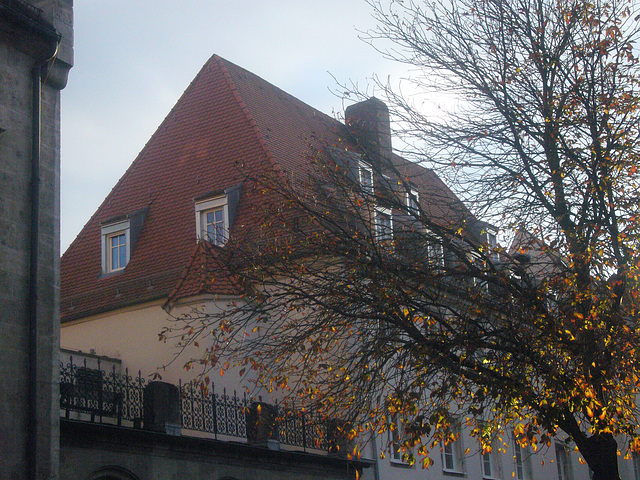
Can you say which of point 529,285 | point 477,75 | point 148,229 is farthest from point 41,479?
point 148,229

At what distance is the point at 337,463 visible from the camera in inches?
822

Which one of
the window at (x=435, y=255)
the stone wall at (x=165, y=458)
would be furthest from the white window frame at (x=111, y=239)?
the window at (x=435, y=255)

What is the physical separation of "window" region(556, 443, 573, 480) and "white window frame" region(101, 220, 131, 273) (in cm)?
1699

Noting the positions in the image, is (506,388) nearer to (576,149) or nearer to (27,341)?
(576,149)

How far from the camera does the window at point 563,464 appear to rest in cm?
3306

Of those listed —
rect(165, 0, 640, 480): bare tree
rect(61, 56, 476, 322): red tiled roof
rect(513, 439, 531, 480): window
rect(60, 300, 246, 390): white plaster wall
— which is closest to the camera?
rect(165, 0, 640, 480): bare tree

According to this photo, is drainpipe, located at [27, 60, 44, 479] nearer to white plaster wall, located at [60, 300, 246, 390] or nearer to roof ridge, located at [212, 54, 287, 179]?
white plaster wall, located at [60, 300, 246, 390]

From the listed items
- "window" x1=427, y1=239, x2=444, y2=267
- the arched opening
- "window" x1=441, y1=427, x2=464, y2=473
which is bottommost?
the arched opening

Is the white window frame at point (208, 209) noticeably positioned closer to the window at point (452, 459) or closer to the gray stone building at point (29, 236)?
the window at point (452, 459)

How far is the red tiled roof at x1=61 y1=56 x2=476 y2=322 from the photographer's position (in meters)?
24.9

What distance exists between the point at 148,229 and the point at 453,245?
47.4 feet

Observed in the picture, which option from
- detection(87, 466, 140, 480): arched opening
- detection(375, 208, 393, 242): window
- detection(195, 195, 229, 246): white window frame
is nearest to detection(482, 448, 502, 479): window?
detection(195, 195, 229, 246): white window frame

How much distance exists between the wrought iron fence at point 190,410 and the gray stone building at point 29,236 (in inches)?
59.7

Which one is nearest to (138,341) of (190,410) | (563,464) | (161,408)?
(190,410)
